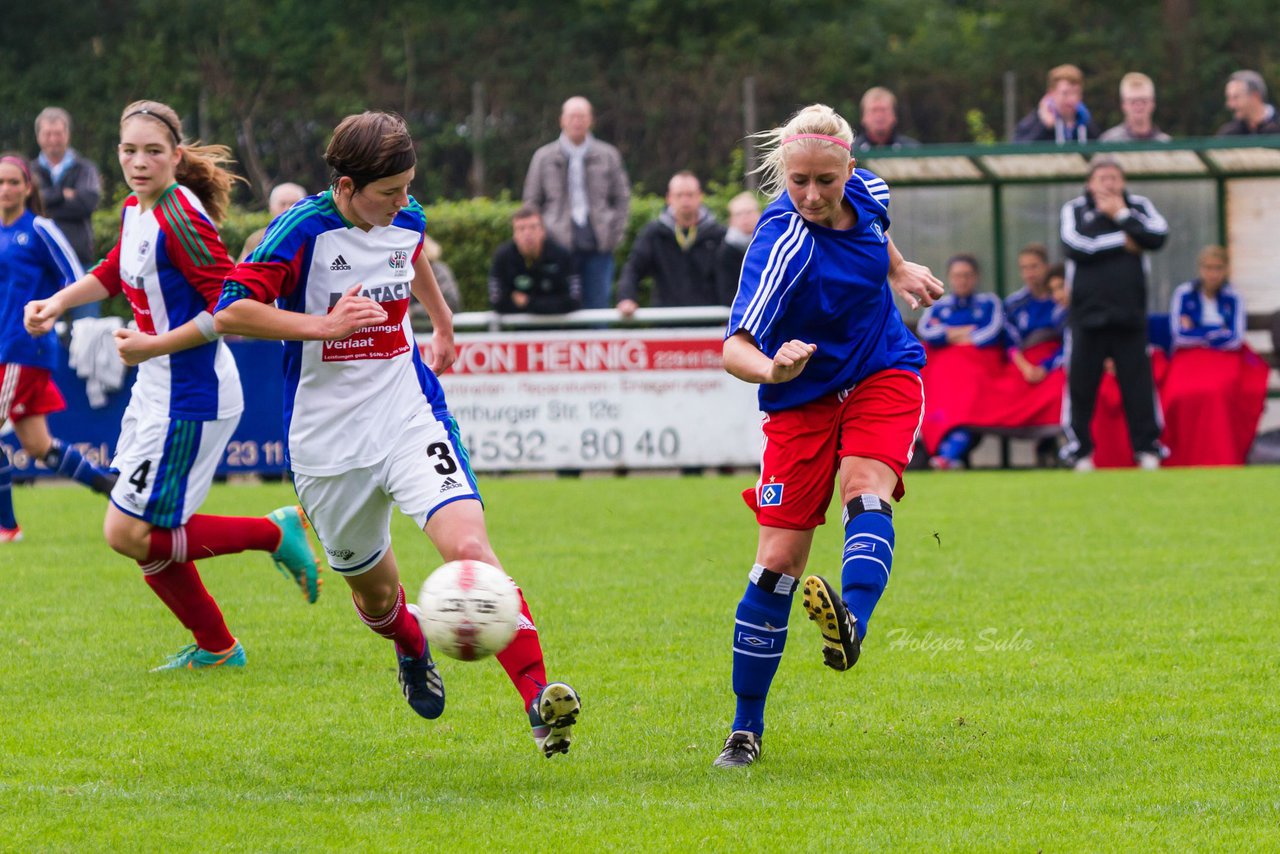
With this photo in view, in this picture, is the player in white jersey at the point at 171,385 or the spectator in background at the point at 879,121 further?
the spectator in background at the point at 879,121

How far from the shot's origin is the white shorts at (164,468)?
6.61 metres

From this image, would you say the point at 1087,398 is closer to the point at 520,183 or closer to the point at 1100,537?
the point at 1100,537

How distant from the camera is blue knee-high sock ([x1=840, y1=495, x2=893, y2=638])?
16.1 feet

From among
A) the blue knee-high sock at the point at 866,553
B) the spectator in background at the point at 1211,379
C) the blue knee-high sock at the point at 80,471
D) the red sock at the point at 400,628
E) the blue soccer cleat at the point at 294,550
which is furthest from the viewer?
the spectator in background at the point at 1211,379

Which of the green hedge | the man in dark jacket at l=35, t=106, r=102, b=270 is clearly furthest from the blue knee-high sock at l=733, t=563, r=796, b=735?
the green hedge

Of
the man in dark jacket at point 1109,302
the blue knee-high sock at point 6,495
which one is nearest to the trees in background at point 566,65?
the man in dark jacket at point 1109,302

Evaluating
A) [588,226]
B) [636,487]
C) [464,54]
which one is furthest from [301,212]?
[464,54]

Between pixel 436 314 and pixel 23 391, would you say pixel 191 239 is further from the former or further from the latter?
pixel 23 391

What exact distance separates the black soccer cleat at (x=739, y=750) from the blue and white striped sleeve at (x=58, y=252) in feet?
19.5

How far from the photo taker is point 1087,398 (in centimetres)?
1383

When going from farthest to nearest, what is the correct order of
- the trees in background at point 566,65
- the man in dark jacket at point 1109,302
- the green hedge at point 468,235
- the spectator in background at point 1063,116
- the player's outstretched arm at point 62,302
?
1. the trees in background at point 566,65
2. the green hedge at point 468,235
3. the spectator in background at point 1063,116
4. the man in dark jacket at point 1109,302
5. the player's outstretched arm at point 62,302

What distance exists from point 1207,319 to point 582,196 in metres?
4.83

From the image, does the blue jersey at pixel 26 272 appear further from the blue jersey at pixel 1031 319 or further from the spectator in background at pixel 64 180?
the blue jersey at pixel 1031 319

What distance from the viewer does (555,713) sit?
15.5 ft
